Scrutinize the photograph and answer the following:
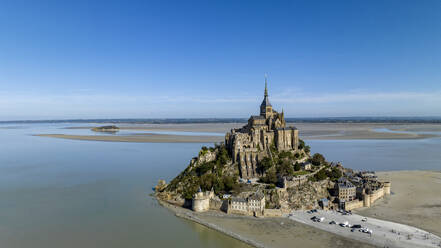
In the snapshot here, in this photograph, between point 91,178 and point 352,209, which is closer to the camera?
point 352,209

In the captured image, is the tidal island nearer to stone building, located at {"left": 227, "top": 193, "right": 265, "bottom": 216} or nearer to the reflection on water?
stone building, located at {"left": 227, "top": 193, "right": 265, "bottom": 216}

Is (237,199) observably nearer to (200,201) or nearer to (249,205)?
(249,205)

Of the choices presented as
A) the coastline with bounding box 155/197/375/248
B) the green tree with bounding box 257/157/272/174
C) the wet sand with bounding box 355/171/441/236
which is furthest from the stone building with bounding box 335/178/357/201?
the green tree with bounding box 257/157/272/174

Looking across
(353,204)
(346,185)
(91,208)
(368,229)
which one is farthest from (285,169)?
(91,208)

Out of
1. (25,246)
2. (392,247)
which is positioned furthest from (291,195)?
(25,246)

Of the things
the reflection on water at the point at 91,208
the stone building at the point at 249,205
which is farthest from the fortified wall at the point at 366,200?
the reflection on water at the point at 91,208

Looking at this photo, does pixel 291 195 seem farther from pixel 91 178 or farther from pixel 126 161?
pixel 126 161

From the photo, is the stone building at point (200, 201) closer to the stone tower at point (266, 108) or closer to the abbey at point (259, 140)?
the abbey at point (259, 140)
